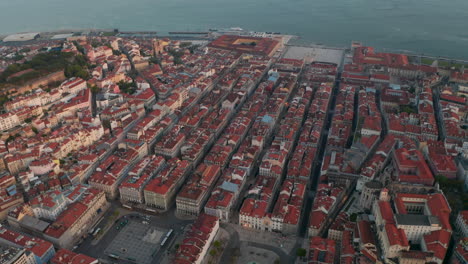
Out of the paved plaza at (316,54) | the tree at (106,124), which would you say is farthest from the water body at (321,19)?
the tree at (106,124)

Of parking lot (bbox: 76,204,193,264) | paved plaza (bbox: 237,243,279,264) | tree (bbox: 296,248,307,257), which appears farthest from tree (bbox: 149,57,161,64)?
tree (bbox: 296,248,307,257)

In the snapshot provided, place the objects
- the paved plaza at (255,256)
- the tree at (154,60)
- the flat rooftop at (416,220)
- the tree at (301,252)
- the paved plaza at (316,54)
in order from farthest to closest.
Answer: the paved plaza at (316,54) → the tree at (154,60) → the paved plaza at (255,256) → the tree at (301,252) → the flat rooftop at (416,220)

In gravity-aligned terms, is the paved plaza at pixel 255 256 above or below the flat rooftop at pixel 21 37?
below

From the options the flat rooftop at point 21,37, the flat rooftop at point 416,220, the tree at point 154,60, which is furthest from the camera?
the flat rooftop at point 21,37

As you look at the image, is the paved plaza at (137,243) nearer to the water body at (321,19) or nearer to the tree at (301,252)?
the tree at (301,252)

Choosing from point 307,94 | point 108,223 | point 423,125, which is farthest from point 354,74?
point 108,223

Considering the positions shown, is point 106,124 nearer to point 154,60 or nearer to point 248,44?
point 154,60

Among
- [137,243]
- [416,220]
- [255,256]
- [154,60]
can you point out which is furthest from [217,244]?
[154,60]

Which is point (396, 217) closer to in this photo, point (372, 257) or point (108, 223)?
point (372, 257)

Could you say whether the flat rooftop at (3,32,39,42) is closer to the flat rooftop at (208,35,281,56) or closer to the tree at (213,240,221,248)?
the flat rooftop at (208,35,281,56)
